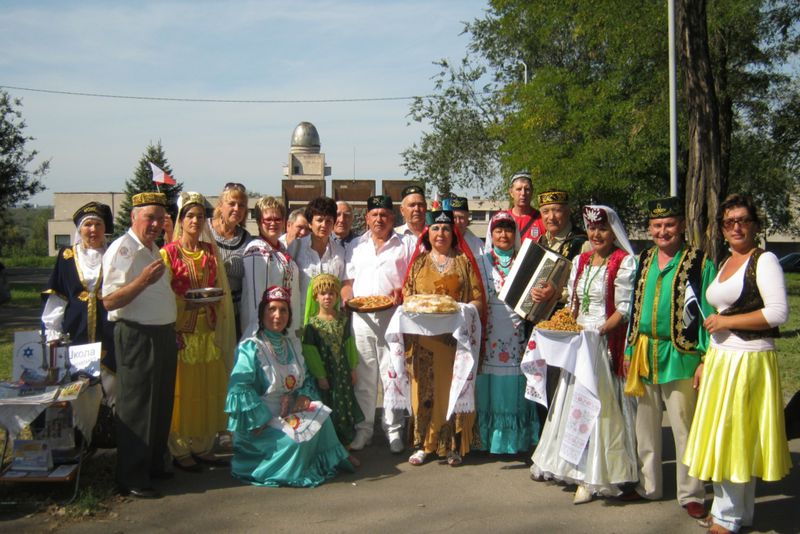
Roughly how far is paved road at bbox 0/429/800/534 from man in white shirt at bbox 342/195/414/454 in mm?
627

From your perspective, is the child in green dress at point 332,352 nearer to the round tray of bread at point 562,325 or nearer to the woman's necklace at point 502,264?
the woman's necklace at point 502,264

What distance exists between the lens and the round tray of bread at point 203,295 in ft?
16.8

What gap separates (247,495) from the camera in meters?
4.97

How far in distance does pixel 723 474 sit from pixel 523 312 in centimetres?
187

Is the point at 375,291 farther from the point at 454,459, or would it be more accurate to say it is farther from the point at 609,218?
the point at 609,218

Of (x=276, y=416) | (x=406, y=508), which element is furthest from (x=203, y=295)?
(x=406, y=508)

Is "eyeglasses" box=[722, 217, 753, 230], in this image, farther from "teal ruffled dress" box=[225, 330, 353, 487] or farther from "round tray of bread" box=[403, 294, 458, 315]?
"teal ruffled dress" box=[225, 330, 353, 487]

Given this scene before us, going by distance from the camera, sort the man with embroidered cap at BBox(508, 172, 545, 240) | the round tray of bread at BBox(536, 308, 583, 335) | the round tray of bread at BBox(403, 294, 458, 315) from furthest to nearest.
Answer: the man with embroidered cap at BBox(508, 172, 545, 240), the round tray of bread at BBox(403, 294, 458, 315), the round tray of bread at BBox(536, 308, 583, 335)

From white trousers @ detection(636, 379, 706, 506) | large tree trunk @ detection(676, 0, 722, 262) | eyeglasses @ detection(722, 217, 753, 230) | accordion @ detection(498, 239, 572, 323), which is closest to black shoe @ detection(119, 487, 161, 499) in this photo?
accordion @ detection(498, 239, 572, 323)

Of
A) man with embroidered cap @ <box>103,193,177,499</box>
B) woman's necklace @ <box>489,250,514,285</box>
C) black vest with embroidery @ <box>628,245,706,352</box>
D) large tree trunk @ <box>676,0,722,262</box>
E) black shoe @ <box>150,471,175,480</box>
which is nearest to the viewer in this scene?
black vest with embroidery @ <box>628,245,706,352</box>

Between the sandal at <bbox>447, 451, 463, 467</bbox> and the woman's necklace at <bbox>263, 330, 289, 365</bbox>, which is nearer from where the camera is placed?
the woman's necklace at <bbox>263, 330, 289, 365</bbox>

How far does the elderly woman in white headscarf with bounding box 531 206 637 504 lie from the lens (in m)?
4.84

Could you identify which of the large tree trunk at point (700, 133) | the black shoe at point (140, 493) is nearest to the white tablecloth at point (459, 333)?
the black shoe at point (140, 493)

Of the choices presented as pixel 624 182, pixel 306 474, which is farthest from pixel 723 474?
pixel 624 182
